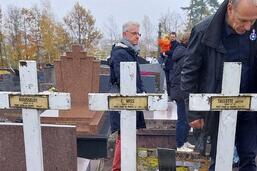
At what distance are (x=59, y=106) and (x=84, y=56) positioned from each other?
3.81 meters

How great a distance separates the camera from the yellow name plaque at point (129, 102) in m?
2.19

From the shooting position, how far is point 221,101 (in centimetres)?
215

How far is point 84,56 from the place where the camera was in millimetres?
5996

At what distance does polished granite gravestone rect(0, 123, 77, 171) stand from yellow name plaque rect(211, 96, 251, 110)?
1.42m

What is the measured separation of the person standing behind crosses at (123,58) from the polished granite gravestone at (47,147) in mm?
420

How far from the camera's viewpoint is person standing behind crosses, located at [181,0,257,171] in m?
2.15

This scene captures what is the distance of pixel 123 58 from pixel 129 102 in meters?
0.99

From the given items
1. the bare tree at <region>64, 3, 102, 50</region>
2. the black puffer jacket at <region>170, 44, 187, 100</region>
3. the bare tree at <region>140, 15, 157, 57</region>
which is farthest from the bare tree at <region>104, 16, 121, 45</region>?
the black puffer jacket at <region>170, 44, 187, 100</region>

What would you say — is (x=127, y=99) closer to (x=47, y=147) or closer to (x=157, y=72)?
(x=47, y=147)

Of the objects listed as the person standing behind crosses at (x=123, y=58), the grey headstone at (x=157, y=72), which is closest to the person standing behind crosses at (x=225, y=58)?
the person standing behind crosses at (x=123, y=58)

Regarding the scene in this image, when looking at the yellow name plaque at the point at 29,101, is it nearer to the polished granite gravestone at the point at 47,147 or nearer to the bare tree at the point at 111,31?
the polished granite gravestone at the point at 47,147

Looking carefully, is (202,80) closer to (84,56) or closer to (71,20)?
(84,56)

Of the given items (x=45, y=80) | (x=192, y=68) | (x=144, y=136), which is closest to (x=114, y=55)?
(x=192, y=68)

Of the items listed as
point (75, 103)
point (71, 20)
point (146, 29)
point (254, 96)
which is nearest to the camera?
point (254, 96)
